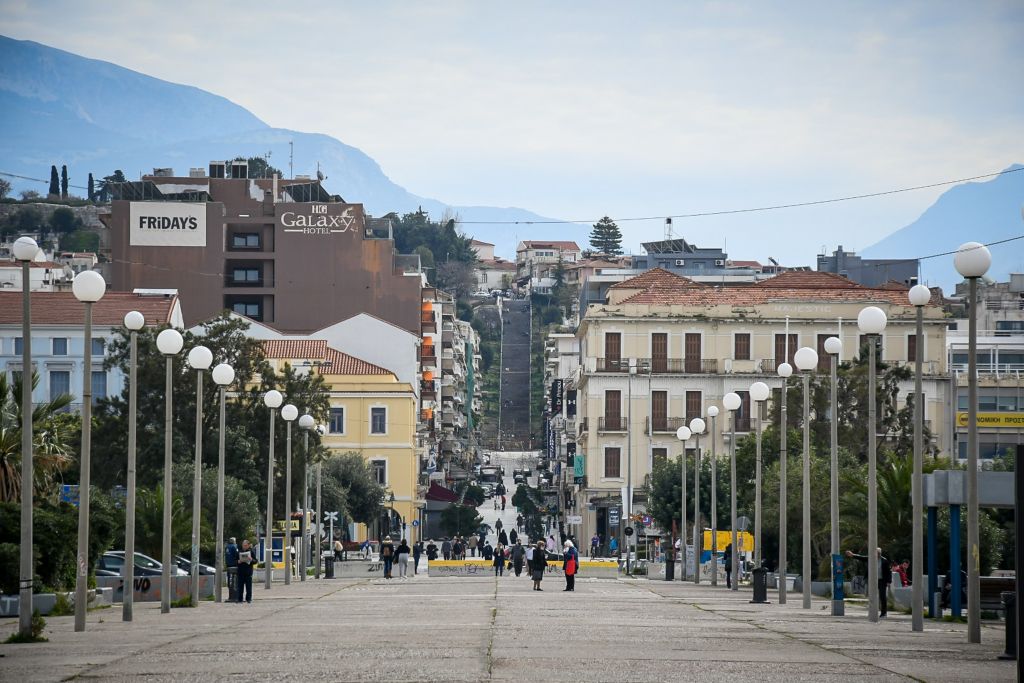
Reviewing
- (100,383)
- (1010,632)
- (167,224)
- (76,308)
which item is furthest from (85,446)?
(167,224)

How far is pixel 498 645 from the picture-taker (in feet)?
64.0

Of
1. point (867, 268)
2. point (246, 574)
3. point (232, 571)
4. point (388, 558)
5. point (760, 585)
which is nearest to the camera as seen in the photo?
point (246, 574)

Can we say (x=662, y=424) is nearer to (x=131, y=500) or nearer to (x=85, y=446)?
(x=131, y=500)

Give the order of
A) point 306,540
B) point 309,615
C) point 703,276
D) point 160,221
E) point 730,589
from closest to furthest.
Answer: point 309,615, point 730,589, point 306,540, point 160,221, point 703,276

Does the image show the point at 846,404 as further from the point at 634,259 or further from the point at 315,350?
the point at 634,259

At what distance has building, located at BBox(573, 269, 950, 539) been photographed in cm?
9188

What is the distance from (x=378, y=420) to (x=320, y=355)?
5136mm

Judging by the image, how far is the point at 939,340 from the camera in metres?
92.1

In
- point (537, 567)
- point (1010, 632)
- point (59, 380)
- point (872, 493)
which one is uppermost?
point (59, 380)

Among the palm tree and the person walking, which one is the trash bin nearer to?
the person walking

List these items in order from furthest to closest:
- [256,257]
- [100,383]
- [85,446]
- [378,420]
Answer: [256,257], [378,420], [100,383], [85,446]

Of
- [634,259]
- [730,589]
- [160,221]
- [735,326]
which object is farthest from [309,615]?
[634,259]

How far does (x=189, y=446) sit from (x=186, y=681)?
43748mm

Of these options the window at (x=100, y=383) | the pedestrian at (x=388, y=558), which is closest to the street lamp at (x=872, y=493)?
the pedestrian at (x=388, y=558)
